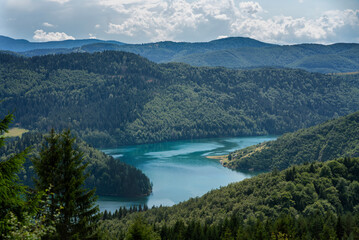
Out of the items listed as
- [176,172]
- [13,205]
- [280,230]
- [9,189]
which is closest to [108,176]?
[176,172]

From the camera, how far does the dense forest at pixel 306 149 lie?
136125 mm

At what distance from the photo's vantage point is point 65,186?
61.3ft

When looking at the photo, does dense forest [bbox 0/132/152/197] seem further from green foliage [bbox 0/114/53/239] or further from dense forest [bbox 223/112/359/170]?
green foliage [bbox 0/114/53/239]

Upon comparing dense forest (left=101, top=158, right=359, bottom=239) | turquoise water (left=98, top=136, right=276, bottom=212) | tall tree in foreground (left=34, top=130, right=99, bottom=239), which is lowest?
turquoise water (left=98, top=136, right=276, bottom=212)

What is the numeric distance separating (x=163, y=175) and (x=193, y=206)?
5523 cm

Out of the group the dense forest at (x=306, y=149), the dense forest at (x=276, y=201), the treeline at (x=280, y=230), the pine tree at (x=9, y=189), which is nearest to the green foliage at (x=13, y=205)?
the pine tree at (x=9, y=189)

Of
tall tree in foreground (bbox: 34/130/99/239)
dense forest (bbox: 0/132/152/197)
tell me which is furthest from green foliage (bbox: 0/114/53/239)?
dense forest (bbox: 0/132/152/197)

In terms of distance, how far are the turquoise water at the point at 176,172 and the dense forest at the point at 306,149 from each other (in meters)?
10.4

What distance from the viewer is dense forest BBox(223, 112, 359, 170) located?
136 metres

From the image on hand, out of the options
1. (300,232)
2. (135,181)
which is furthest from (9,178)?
(135,181)

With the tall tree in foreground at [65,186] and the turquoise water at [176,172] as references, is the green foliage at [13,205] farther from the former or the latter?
the turquoise water at [176,172]

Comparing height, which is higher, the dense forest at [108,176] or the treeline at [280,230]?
the treeline at [280,230]

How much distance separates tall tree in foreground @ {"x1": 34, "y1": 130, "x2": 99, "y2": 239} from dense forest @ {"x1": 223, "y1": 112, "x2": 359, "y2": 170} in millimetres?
126470

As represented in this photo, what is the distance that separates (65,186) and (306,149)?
5415 inches
